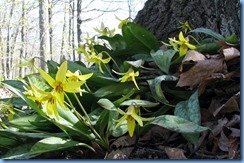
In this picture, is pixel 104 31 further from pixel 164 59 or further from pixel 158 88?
pixel 158 88

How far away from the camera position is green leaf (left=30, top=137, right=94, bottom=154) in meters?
0.61

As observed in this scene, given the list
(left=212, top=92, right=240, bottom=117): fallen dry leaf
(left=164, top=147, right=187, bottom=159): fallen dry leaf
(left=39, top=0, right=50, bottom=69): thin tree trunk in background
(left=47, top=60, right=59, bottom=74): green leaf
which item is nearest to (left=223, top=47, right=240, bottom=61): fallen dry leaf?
(left=212, top=92, right=240, bottom=117): fallen dry leaf

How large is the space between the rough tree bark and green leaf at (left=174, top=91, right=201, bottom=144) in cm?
40

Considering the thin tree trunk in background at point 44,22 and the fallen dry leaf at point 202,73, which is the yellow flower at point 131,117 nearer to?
the fallen dry leaf at point 202,73

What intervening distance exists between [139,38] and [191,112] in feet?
1.17

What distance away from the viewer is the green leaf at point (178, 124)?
57 cm

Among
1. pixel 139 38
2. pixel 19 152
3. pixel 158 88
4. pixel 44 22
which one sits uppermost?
pixel 44 22

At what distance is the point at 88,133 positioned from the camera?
2.18 ft

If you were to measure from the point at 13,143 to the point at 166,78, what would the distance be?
0.37m

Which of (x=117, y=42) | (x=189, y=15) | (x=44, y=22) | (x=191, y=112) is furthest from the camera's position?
(x=44, y=22)

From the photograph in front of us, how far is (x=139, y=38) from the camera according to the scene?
94cm

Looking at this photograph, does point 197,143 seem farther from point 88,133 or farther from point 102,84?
point 102,84

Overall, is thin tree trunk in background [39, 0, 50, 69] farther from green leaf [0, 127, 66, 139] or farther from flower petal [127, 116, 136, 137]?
flower petal [127, 116, 136, 137]

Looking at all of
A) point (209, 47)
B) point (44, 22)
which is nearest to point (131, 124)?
point (209, 47)
